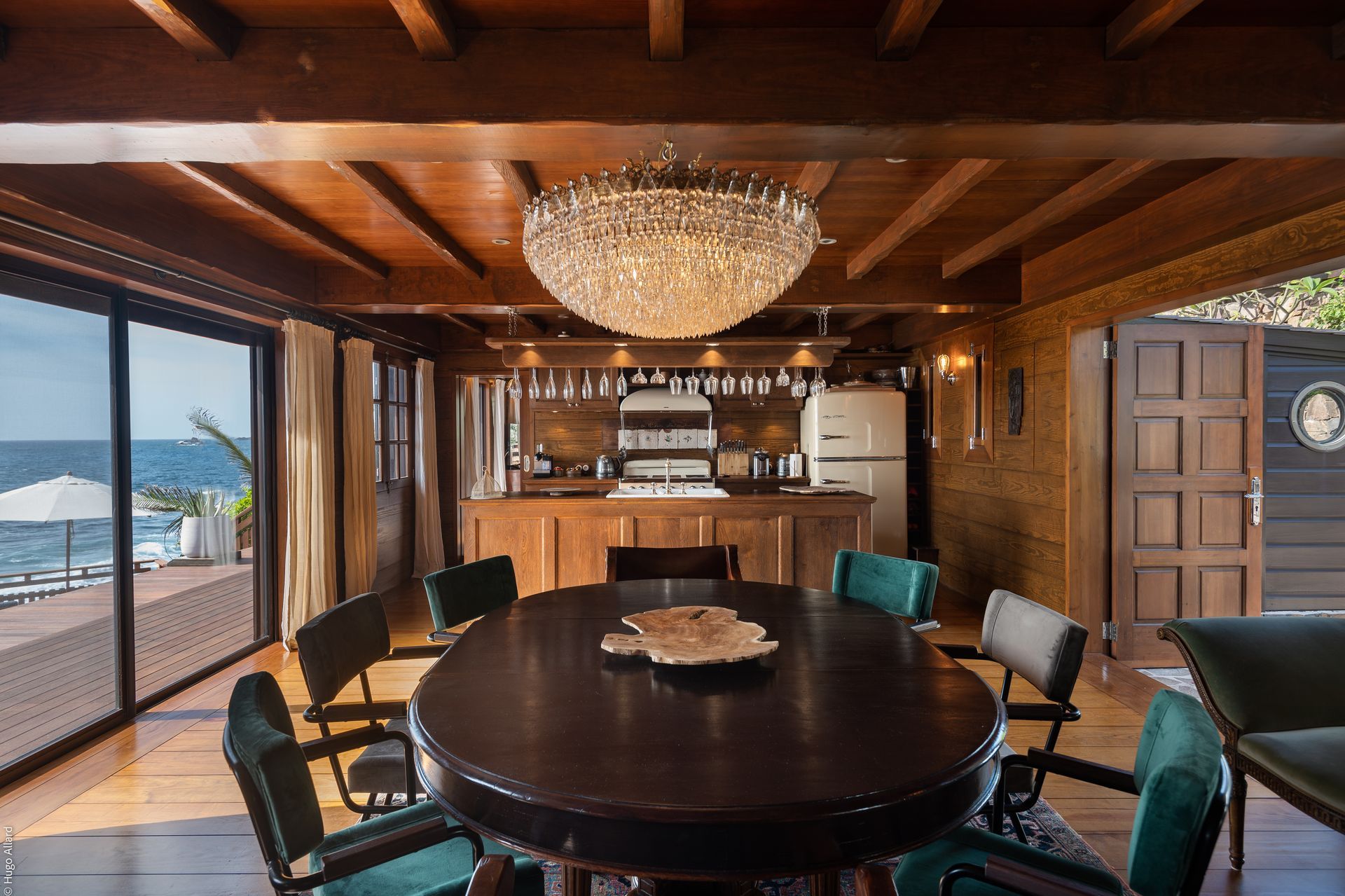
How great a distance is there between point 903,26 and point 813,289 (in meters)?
2.85

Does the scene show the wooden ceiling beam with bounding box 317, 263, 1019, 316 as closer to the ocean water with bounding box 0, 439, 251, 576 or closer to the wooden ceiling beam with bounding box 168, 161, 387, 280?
the wooden ceiling beam with bounding box 168, 161, 387, 280

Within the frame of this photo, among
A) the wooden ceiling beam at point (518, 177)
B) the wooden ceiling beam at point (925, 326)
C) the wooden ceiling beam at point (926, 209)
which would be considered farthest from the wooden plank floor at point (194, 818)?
the wooden ceiling beam at point (925, 326)

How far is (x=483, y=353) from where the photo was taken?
7.26m

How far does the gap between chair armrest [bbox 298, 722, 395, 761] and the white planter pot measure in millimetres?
4325

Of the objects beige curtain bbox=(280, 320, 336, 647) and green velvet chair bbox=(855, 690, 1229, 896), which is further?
beige curtain bbox=(280, 320, 336, 647)

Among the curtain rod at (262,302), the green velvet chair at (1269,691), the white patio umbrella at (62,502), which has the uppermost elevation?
the curtain rod at (262,302)

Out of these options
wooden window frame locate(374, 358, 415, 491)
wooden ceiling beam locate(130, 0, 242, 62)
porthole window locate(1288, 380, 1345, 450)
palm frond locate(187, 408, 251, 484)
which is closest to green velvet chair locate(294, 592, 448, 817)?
wooden ceiling beam locate(130, 0, 242, 62)

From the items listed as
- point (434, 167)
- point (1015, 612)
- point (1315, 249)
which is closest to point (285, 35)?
point (434, 167)

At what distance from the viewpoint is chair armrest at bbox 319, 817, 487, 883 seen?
120cm

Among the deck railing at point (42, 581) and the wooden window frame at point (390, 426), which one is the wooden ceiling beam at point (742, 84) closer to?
the deck railing at point (42, 581)

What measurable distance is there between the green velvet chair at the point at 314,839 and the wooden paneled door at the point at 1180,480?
4.17 m

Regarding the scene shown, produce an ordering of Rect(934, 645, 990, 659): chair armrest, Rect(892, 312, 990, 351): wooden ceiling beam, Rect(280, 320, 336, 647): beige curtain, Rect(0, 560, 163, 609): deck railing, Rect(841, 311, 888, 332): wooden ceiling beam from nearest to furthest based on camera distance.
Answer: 1. Rect(934, 645, 990, 659): chair armrest
2. Rect(0, 560, 163, 609): deck railing
3. Rect(280, 320, 336, 647): beige curtain
4. Rect(892, 312, 990, 351): wooden ceiling beam
5. Rect(841, 311, 888, 332): wooden ceiling beam

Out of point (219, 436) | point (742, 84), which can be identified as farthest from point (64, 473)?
point (742, 84)

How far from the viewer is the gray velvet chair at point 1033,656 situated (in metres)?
1.79
